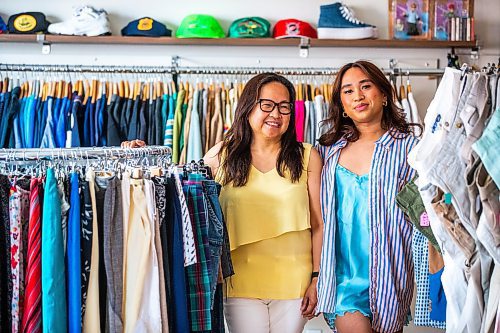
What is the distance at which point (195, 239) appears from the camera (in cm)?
216

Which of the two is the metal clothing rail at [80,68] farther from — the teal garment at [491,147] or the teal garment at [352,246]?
the teal garment at [491,147]

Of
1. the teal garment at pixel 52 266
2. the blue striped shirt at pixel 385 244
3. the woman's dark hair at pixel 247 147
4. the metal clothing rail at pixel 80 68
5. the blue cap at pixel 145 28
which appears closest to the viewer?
the teal garment at pixel 52 266

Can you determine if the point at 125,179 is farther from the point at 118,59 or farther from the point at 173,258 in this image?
the point at 118,59

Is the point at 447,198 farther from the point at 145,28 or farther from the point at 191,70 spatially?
the point at 145,28

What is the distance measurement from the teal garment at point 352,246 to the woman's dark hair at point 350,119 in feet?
0.63

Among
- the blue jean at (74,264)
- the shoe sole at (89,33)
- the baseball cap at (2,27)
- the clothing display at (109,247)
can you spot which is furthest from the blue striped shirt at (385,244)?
the baseball cap at (2,27)

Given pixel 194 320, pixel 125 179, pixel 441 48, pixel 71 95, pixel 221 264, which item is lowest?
pixel 194 320

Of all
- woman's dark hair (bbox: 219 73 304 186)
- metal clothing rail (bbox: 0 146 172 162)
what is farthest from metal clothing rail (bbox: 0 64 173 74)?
metal clothing rail (bbox: 0 146 172 162)

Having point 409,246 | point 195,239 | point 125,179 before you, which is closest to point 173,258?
point 195,239

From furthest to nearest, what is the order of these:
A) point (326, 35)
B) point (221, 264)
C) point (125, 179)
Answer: point (326, 35), point (221, 264), point (125, 179)

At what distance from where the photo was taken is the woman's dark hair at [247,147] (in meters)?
2.51

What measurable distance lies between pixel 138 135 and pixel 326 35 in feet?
4.55

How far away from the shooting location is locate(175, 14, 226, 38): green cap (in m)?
4.18

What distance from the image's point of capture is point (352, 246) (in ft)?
8.13
